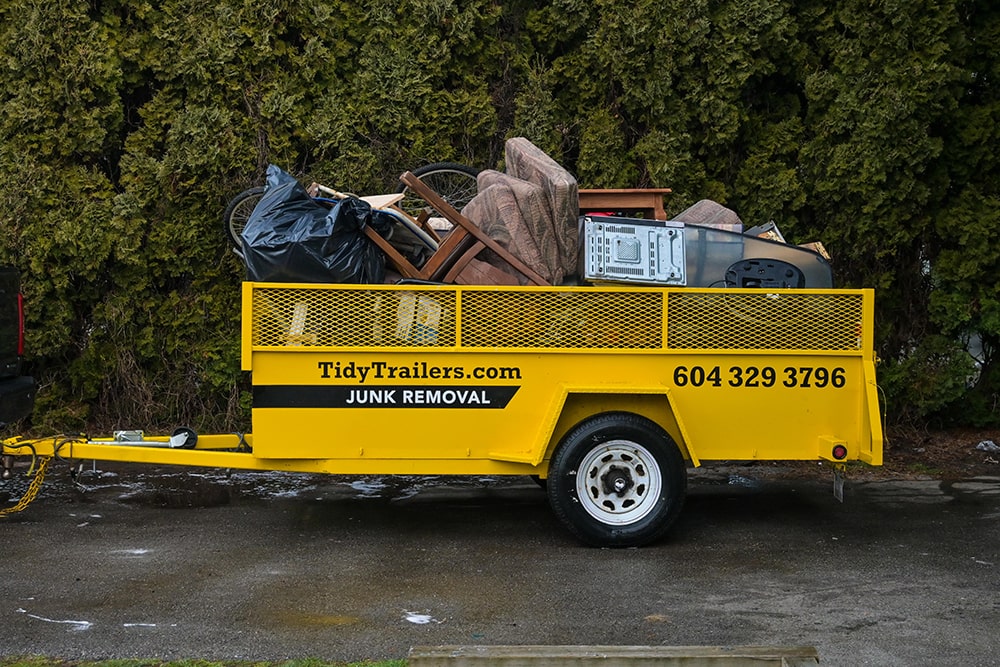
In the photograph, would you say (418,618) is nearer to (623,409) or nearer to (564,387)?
(564,387)

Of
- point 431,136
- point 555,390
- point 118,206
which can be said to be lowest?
point 555,390

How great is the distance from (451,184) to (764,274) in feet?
10.2

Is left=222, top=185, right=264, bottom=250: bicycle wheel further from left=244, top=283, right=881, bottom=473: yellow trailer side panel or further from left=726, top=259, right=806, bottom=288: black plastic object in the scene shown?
left=726, top=259, right=806, bottom=288: black plastic object

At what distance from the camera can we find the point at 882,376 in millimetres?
9688

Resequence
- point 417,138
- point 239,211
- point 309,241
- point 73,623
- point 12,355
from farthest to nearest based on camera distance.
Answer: point 417,138, point 239,211, point 12,355, point 309,241, point 73,623

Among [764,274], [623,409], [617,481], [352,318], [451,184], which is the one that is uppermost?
[451,184]

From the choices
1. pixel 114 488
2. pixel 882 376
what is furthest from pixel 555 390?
pixel 882 376

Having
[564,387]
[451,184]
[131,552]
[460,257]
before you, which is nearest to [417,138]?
[451,184]

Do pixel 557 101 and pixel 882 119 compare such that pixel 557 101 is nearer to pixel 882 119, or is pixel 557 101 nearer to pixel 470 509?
pixel 882 119

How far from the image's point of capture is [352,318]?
634 cm

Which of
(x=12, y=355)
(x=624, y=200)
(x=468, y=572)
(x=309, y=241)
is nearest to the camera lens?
(x=468, y=572)

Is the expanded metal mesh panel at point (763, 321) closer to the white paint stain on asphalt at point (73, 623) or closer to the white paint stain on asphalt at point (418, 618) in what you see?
the white paint stain on asphalt at point (418, 618)

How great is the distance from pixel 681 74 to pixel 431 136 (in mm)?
2321

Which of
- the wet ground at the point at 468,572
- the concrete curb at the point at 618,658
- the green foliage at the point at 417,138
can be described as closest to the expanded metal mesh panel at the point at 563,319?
the wet ground at the point at 468,572
